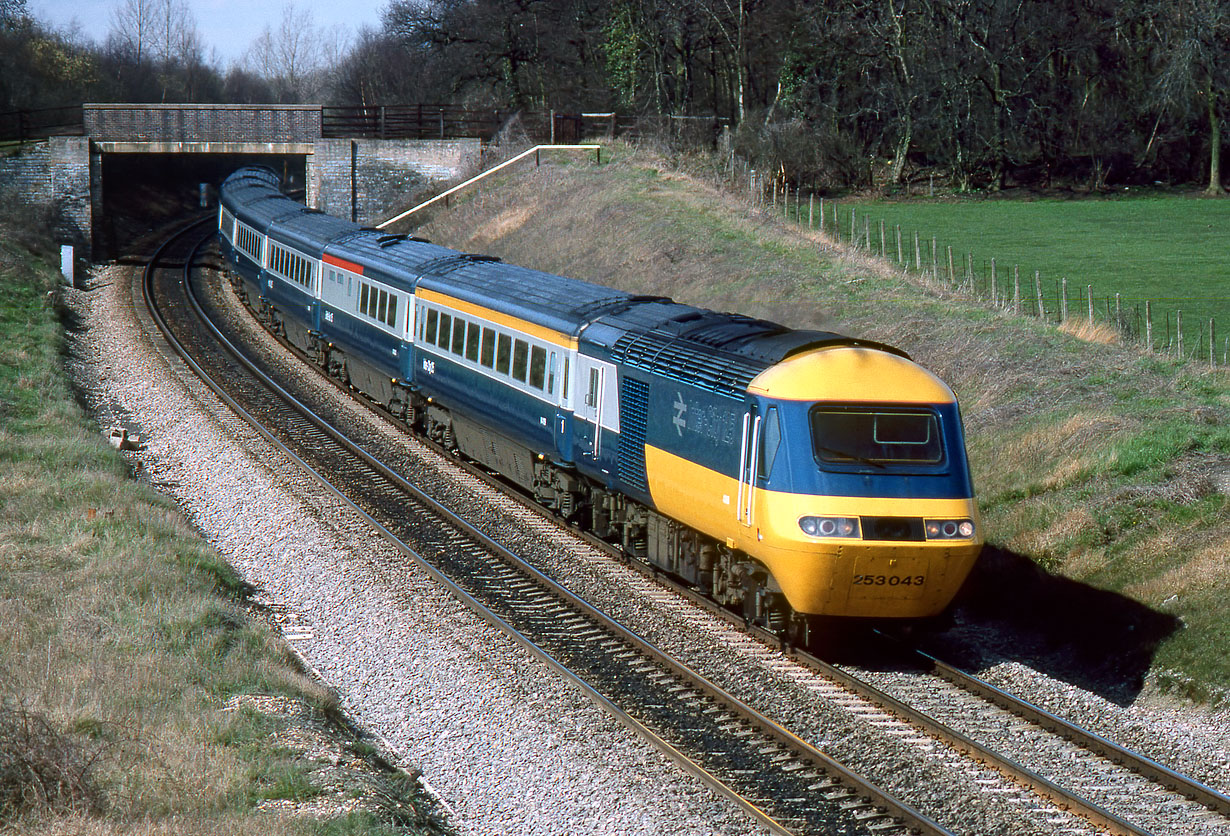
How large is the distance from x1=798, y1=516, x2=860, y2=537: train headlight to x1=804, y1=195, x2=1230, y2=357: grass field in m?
14.7

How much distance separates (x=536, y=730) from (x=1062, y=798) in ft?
14.0

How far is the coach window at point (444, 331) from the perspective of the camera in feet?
67.2

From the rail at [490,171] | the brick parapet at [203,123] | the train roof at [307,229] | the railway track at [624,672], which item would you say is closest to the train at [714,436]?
the railway track at [624,672]

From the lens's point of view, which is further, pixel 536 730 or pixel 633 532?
pixel 633 532

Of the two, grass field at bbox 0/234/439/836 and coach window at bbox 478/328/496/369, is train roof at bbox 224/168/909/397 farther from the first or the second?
grass field at bbox 0/234/439/836

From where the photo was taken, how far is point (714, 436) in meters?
12.6

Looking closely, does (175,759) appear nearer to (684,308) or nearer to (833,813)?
(833,813)

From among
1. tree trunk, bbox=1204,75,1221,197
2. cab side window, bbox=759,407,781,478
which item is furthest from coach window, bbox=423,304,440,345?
tree trunk, bbox=1204,75,1221,197

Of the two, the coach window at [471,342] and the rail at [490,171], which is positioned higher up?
the rail at [490,171]

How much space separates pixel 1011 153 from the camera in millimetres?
56594

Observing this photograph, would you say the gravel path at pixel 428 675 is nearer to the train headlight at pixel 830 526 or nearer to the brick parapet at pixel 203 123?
the train headlight at pixel 830 526

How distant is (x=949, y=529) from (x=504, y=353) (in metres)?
8.64

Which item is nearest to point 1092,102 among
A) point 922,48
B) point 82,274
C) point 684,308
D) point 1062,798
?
point 922,48

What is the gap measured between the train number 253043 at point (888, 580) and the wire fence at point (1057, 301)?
37.3 ft
